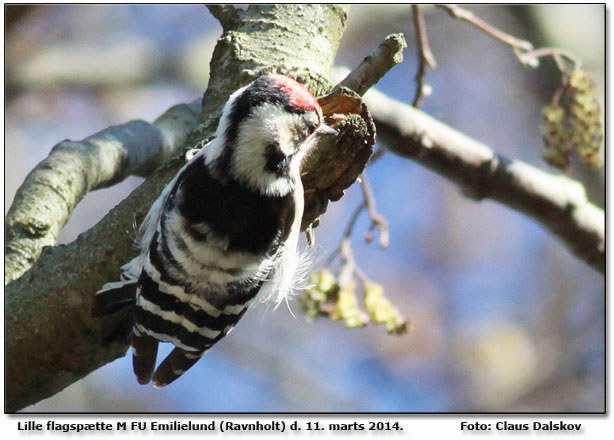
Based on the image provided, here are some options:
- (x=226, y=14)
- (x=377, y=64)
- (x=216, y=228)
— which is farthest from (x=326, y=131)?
(x=226, y=14)

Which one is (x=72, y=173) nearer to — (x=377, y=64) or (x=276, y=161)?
(x=276, y=161)

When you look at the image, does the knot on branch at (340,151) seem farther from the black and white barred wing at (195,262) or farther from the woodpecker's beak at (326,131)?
the black and white barred wing at (195,262)

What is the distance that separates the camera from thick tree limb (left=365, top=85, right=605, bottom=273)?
3.35 metres

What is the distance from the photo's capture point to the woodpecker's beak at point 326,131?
2.15 m

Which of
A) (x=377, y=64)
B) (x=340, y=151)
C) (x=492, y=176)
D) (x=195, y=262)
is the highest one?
(x=377, y=64)

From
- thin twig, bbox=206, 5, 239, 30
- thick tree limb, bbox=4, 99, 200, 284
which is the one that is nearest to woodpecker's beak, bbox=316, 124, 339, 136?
thin twig, bbox=206, 5, 239, 30

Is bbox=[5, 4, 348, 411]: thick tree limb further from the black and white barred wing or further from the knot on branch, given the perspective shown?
the knot on branch

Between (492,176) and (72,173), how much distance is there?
1845 millimetres

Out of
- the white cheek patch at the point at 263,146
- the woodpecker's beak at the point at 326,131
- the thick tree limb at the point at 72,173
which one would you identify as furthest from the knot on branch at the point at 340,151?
the thick tree limb at the point at 72,173

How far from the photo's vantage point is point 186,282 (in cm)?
248

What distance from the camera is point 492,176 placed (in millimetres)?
3502

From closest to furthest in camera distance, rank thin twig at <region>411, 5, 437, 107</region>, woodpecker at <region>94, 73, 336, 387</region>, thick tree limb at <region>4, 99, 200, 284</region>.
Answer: woodpecker at <region>94, 73, 336, 387</region>
thick tree limb at <region>4, 99, 200, 284</region>
thin twig at <region>411, 5, 437, 107</region>

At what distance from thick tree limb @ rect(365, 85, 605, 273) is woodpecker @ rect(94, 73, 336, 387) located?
3.07 ft

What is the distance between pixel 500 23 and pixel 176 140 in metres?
3.58
